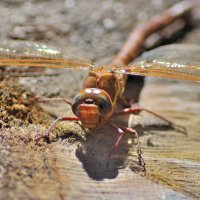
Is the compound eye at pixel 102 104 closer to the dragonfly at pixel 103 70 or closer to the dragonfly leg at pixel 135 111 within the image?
the dragonfly at pixel 103 70

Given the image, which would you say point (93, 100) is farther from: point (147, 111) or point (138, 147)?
point (147, 111)

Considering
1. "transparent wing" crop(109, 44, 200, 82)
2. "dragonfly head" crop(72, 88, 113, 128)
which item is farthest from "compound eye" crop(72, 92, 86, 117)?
"transparent wing" crop(109, 44, 200, 82)

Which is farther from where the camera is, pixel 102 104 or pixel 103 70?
pixel 103 70

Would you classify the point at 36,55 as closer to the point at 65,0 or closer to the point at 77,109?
the point at 77,109

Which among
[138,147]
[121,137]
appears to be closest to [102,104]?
[121,137]

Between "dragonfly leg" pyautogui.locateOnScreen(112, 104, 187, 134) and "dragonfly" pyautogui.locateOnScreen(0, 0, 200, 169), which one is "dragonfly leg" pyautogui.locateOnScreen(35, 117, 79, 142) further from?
"dragonfly leg" pyautogui.locateOnScreen(112, 104, 187, 134)

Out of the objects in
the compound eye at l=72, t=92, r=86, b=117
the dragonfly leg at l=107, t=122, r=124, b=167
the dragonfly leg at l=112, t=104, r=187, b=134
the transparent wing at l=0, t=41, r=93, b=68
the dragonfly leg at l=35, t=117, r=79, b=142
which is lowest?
the dragonfly leg at l=112, t=104, r=187, b=134

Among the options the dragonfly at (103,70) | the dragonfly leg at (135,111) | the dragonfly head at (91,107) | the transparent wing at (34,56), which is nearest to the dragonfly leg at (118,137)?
the dragonfly at (103,70)

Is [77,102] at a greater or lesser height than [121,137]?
greater

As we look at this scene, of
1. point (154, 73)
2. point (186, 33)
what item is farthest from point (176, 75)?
point (186, 33)
